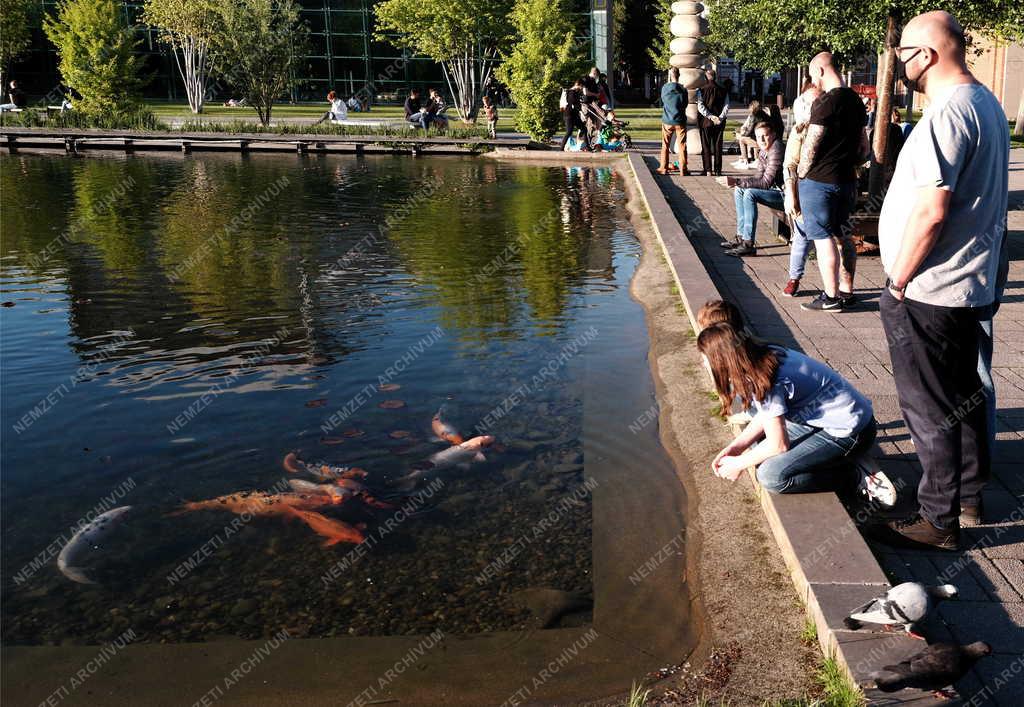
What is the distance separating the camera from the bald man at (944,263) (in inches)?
160

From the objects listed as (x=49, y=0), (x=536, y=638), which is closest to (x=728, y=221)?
(x=536, y=638)

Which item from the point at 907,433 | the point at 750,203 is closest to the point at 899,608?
the point at 907,433

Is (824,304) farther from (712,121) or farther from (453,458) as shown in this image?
(712,121)

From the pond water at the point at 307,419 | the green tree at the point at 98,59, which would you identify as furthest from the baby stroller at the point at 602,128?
the green tree at the point at 98,59

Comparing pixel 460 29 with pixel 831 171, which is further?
pixel 460 29

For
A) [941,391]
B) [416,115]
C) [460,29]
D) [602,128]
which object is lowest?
[941,391]

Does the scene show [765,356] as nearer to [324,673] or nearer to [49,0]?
[324,673]

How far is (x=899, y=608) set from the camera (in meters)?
3.46

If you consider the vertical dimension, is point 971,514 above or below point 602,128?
below

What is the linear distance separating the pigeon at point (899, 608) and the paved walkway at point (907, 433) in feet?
0.81

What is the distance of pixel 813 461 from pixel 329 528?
98.8 inches

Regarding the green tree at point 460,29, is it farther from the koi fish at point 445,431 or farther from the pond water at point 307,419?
the koi fish at point 445,431

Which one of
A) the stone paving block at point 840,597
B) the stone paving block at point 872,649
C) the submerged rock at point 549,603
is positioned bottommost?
the submerged rock at point 549,603

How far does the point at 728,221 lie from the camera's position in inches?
535
